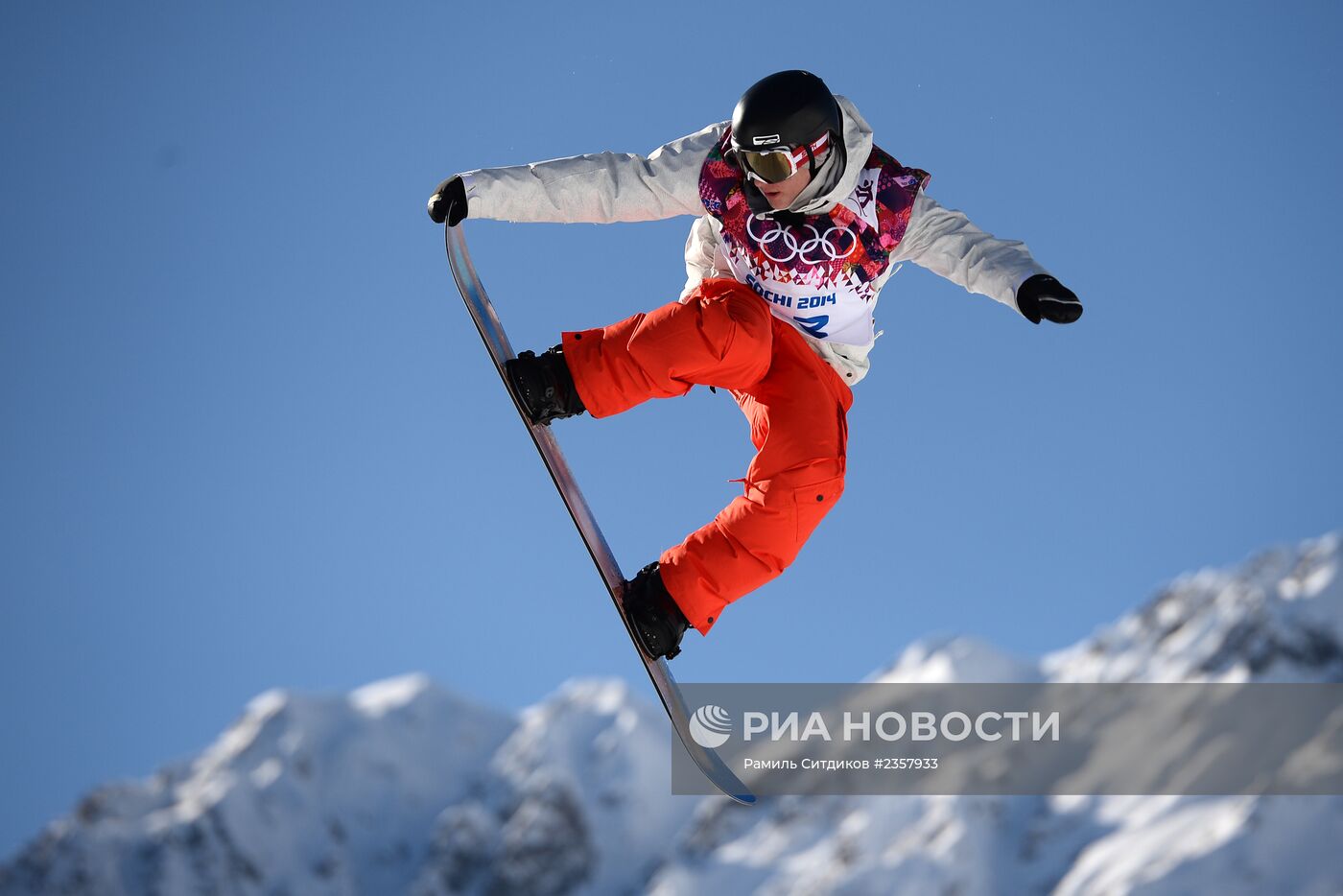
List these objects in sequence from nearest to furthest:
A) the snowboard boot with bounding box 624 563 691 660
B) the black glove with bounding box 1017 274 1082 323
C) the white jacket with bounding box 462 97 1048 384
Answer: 1. the black glove with bounding box 1017 274 1082 323
2. the snowboard boot with bounding box 624 563 691 660
3. the white jacket with bounding box 462 97 1048 384

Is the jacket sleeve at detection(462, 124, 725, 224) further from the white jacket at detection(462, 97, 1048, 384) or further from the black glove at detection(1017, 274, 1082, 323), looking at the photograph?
the black glove at detection(1017, 274, 1082, 323)

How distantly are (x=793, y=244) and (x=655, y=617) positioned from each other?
5.38 ft

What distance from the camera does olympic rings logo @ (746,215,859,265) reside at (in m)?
5.73

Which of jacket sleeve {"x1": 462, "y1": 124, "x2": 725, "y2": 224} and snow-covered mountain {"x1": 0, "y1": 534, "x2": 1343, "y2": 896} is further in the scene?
snow-covered mountain {"x1": 0, "y1": 534, "x2": 1343, "y2": 896}

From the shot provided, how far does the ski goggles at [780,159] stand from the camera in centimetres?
545

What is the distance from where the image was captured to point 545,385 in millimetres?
5430

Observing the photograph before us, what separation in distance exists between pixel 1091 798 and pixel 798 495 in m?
167

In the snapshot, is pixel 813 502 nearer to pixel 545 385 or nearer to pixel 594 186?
pixel 545 385

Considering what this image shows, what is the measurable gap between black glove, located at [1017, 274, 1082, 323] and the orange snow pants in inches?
34.5

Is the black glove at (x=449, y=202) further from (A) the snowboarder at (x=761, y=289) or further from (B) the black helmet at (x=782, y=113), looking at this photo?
(B) the black helmet at (x=782, y=113)

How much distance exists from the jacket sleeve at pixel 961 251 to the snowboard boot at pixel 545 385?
1553 millimetres

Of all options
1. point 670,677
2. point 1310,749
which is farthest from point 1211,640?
point 670,677

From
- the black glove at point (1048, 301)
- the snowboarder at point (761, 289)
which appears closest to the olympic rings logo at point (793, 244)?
the snowboarder at point (761, 289)

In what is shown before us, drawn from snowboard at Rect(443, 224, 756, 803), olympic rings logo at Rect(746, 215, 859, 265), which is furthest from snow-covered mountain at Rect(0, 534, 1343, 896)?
olympic rings logo at Rect(746, 215, 859, 265)
